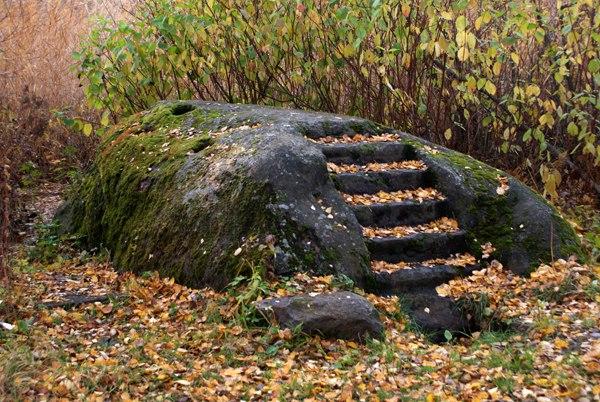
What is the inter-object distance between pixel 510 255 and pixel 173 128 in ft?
10.4

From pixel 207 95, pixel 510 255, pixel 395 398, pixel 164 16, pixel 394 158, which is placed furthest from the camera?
pixel 207 95

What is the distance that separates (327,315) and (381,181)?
1859 mm

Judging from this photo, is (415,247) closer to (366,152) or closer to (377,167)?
(377,167)

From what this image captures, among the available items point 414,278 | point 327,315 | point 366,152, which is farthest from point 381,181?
point 327,315

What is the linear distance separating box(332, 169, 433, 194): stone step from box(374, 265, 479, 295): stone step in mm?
859

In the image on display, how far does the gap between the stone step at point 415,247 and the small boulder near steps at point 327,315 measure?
0.92 meters

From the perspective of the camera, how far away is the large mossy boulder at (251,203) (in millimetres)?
5492

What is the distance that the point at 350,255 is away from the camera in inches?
215

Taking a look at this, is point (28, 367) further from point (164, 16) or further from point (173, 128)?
point (164, 16)

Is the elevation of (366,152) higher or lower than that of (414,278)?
higher

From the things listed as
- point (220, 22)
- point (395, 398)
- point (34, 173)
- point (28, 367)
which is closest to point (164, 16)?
point (220, 22)

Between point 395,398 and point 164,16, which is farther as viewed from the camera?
point 164,16

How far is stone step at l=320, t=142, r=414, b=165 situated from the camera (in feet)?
21.0

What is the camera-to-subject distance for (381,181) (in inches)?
248
